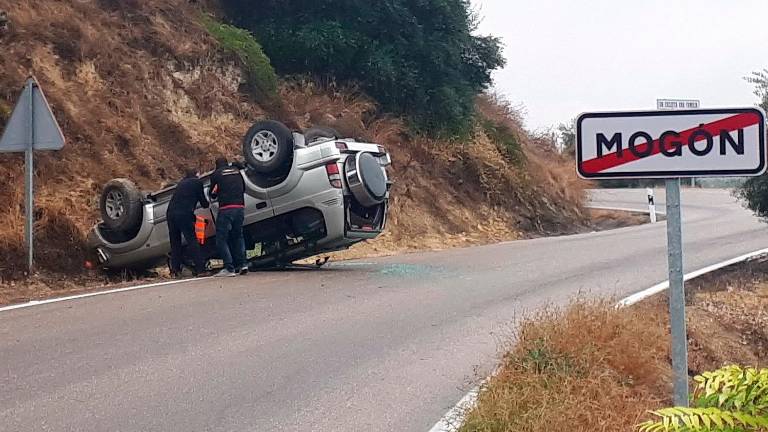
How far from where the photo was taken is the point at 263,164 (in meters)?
12.9

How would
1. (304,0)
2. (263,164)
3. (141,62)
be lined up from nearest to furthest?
1. (263,164)
2. (141,62)
3. (304,0)

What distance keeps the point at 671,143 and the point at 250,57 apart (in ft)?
60.8

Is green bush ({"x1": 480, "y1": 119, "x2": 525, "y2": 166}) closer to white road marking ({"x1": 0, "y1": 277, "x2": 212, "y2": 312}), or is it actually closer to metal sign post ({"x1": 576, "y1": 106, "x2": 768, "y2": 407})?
white road marking ({"x1": 0, "y1": 277, "x2": 212, "y2": 312})

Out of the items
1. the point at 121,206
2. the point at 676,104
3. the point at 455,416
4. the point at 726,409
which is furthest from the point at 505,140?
the point at 726,409

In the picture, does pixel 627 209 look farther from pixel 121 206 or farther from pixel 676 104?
pixel 676 104

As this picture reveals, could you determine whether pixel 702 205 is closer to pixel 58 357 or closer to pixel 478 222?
pixel 478 222

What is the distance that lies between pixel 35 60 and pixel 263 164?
6.74m

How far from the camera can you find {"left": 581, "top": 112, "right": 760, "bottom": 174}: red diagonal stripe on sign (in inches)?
162

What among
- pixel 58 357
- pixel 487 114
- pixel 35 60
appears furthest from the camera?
pixel 487 114

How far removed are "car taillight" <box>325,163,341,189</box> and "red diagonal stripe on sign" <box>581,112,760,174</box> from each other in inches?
336

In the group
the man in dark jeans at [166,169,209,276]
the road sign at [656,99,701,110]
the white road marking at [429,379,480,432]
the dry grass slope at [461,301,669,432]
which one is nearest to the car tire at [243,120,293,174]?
the man in dark jeans at [166,169,209,276]

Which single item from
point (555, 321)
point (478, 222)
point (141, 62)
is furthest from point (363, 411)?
point (478, 222)

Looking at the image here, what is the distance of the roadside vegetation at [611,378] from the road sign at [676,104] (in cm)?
118

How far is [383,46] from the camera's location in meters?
24.4
